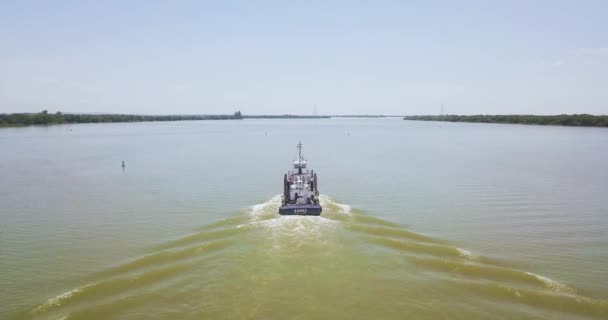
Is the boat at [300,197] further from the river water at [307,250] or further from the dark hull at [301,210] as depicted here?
the river water at [307,250]

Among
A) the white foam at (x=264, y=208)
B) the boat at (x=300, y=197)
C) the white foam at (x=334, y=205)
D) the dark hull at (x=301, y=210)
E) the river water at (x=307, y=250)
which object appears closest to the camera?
the river water at (x=307, y=250)

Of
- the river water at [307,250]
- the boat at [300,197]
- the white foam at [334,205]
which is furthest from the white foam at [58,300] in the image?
the white foam at [334,205]

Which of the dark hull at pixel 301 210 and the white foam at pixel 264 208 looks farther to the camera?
the white foam at pixel 264 208

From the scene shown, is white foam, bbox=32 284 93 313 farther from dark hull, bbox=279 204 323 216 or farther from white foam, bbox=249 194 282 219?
dark hull, bbox=279 204 323 216

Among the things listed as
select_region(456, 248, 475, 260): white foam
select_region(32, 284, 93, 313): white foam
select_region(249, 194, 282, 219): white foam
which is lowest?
select_region(32, 284, 93, 313): white foam

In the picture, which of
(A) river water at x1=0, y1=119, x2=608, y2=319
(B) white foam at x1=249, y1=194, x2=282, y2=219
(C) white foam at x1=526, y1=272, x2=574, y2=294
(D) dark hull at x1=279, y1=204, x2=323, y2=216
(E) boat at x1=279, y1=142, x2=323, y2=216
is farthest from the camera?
(B) white foam at x1=249, y1=194, x2=282, y2=219

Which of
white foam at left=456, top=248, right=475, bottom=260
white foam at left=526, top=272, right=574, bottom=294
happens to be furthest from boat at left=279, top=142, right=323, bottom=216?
white foam at left=526, top=272, right=574, bottom=294

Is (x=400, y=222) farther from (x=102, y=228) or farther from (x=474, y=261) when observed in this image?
(x=102, y=228)

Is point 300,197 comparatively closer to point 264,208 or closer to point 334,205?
point 264,208
